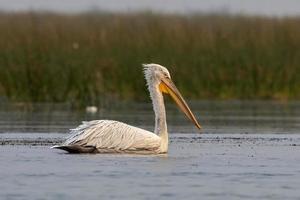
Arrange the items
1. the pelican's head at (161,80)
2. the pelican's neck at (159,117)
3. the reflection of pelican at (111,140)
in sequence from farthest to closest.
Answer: the pelican's head at (161,80)
the pelican's neck at (159,117)
the reflection of pelican at (111,140)

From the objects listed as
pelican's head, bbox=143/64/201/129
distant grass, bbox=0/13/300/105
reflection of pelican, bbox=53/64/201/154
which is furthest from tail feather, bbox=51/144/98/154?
distant grass, bbox=0/13/300/105

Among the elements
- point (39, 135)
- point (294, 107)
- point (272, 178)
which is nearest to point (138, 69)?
point (294, 107)

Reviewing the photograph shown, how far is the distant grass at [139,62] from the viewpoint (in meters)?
20.9

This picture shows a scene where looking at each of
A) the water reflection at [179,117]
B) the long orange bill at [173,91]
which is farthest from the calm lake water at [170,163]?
the long orange bill at [173,91]

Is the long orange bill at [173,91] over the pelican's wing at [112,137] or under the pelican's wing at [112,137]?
over

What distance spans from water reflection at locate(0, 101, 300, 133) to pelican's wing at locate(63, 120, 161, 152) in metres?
2.72

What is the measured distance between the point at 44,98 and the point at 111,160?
8247mm

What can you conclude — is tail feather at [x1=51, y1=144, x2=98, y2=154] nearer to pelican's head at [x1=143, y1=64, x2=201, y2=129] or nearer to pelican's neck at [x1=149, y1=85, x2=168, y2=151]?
pelican's neck at [x1=149, y1=85, x2=168, y2=151]

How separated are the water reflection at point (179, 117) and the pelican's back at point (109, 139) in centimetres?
273

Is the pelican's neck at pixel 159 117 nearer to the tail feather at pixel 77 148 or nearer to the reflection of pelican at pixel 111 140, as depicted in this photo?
the reflection of pelican at pixel 111 140

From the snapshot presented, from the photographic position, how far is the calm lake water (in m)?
10.4

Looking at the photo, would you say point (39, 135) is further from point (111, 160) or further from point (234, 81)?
point (234, 81)

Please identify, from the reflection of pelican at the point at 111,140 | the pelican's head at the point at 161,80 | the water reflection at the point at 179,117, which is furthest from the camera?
the water reflection at the point at 179,117

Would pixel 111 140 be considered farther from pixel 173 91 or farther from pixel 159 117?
pixel 173 91
